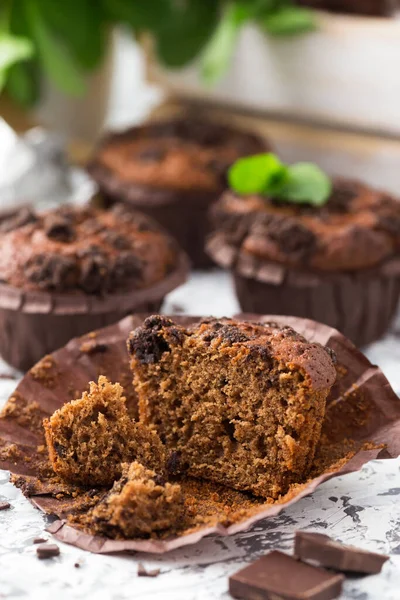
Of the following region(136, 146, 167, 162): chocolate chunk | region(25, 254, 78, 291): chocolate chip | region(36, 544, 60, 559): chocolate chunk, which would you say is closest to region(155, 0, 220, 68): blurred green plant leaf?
region(136, 146, 167, 162): chocolate chunk

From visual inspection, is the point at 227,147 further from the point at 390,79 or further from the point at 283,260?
the point at 283,260

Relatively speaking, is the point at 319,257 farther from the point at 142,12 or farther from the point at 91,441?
the point at 142,12

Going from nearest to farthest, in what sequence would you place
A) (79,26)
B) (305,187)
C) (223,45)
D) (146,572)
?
(146,572) → (305,187) → (223,45) → (79,26)

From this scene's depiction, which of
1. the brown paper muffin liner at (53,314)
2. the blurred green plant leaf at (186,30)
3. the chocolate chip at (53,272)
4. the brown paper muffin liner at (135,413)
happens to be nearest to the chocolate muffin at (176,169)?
the blurred green plant leaf at (186,30)

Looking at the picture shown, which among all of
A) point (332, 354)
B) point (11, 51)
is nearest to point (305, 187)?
point (332, 354)

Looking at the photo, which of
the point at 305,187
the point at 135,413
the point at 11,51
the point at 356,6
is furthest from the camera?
the point at 356,6

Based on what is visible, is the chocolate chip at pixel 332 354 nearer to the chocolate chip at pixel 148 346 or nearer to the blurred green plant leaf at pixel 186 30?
the chocolate chip at pixel 148 346
